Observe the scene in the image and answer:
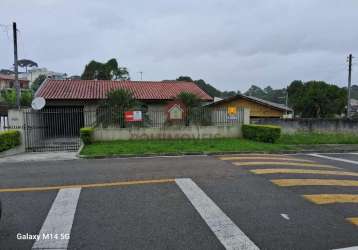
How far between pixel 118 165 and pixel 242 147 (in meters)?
6.60

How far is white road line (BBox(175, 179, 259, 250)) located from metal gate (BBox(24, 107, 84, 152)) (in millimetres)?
10045

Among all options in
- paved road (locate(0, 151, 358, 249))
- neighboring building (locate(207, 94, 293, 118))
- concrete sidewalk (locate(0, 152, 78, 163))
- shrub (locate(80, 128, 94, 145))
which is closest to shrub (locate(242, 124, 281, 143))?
paved road (locate(0, 151, 358, 249))

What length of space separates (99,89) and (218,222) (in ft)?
70.4

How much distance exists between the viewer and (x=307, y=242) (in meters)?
3.92

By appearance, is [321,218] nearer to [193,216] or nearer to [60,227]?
[193,216]

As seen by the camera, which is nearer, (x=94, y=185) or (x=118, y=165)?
(x=94, y=185)

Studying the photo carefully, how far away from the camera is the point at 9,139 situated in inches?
512

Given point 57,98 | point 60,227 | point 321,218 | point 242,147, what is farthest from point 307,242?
point 57,98

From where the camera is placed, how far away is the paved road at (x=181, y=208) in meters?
3.98

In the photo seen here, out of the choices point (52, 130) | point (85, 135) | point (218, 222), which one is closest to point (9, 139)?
point (85, 135)

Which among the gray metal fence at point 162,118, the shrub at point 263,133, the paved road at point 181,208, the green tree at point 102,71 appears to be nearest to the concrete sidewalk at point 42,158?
the paved road at point 181,208

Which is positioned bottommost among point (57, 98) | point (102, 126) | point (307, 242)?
point (307, 242)

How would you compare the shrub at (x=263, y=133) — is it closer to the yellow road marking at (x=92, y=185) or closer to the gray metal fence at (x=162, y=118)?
the gray metal fence at (x=162, y=118)

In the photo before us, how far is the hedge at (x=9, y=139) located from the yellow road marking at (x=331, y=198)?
12105mm
